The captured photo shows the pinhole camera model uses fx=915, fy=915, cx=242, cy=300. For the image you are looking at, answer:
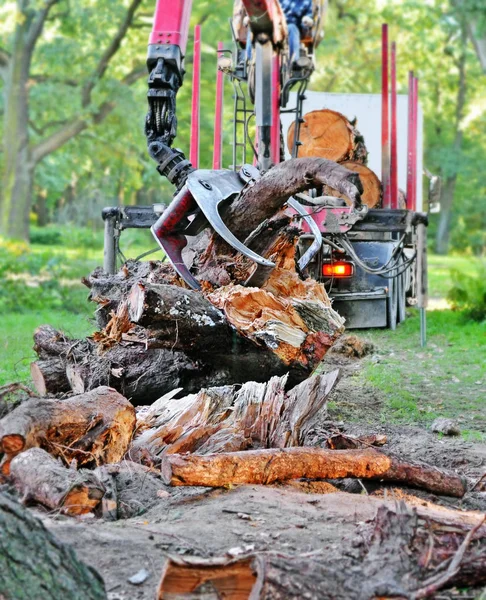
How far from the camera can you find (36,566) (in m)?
2.78

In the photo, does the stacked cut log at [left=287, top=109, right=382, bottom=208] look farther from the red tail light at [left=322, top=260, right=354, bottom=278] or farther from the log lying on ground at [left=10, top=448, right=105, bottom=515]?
the log lying on ground at [left=10, top=448, right=105, bottom=515]

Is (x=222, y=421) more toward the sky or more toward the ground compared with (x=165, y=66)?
more toward the ground

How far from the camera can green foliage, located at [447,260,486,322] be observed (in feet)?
42.6

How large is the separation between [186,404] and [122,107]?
24.4m

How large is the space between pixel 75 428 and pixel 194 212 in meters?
2.48

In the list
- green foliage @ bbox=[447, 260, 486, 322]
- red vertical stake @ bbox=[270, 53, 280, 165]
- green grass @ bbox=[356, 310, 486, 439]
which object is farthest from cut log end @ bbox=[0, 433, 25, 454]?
green foliage @ bbox=[447, 260, 486, 322]

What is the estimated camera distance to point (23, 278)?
15.9 metres

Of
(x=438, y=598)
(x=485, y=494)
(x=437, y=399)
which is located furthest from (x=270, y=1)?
(x=438, y=598)

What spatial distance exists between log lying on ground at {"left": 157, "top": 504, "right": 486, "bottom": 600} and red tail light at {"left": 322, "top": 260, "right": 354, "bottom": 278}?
7.16m

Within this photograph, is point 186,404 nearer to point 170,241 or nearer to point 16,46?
point 170,241

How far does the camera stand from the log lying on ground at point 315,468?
421cm

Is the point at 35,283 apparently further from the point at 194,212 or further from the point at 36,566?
the point at 36,566

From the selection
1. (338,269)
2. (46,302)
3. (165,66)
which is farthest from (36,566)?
(46,302)

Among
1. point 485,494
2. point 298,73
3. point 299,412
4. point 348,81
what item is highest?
point 348,81
